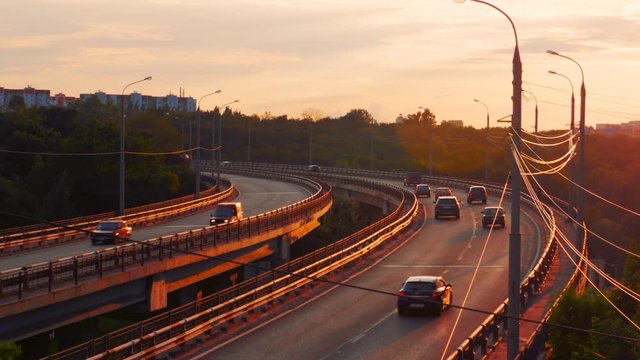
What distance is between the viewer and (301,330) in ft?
99.2

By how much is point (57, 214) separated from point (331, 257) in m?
47.4

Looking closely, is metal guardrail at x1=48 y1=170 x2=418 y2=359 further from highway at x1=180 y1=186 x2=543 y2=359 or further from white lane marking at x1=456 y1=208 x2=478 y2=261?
white lane marking at x1=456 y1=208 x2=478 y2=261

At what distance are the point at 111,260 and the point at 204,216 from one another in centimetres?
3588

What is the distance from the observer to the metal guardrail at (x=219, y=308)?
23.8 metres

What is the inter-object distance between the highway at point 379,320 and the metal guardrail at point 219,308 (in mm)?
660

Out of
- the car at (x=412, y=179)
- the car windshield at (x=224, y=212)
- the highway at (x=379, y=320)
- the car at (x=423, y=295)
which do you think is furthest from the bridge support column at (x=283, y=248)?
the car at (x=412, y=179)

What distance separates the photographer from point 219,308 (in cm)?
2925

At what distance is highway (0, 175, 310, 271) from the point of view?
4391 cm

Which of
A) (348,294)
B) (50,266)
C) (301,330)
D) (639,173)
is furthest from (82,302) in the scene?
(639,173)

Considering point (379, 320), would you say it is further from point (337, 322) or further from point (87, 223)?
point (87, 223)

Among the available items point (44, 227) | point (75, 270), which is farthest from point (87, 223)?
point (75, 270)

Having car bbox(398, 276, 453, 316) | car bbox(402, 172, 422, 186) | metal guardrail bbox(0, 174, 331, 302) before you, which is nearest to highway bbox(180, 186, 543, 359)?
car bbox(398, 276, 453, 316)

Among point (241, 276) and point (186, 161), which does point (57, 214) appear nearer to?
point (241, 276)

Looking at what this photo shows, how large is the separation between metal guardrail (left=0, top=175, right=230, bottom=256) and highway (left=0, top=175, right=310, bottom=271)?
0.61 metres
